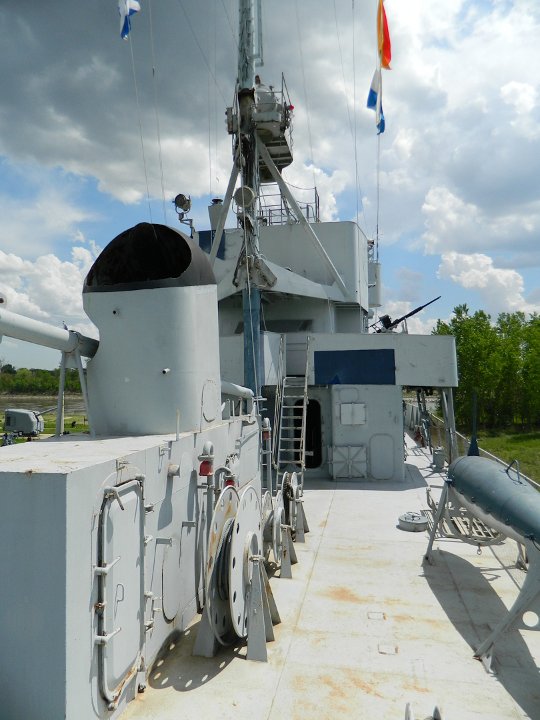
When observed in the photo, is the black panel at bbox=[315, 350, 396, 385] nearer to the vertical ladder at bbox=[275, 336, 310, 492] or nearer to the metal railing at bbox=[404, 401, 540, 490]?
the vertical ladder at bbox=[275, 336, 310, 492]

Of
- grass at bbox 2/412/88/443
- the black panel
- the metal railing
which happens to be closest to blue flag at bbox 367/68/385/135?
the black panel

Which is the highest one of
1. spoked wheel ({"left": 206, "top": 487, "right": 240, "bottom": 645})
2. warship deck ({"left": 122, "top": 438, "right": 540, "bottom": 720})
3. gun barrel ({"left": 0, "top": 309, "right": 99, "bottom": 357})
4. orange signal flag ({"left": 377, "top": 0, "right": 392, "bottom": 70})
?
orange signal flag ({"left": 377, "top": 0, "right": 392, "bottom": 70})

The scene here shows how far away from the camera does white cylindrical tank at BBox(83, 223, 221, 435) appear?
4949 mm

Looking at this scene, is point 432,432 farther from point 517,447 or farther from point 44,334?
point 517,447

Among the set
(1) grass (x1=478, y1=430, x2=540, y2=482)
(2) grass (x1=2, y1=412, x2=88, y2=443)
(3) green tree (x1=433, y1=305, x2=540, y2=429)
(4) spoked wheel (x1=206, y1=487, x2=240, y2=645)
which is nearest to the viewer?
(4) spoked wheel (x1=206, y1=487, x2=240, y2=645)

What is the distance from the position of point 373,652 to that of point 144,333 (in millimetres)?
3636

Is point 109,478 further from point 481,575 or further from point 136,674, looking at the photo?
point 481,575

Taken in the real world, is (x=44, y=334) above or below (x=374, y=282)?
below

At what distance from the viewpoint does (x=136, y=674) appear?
3.76 m

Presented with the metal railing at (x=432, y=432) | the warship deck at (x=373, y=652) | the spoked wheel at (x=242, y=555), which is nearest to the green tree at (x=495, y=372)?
the metal railing at (x=432, y=432)

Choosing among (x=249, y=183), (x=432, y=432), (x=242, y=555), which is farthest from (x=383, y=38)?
(x=432, y=432)

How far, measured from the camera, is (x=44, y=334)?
4145 mm

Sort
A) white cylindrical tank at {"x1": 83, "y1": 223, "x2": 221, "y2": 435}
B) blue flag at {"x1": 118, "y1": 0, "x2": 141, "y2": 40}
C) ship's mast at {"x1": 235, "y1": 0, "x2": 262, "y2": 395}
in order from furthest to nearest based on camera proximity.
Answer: ship's mast at {"x1": 235, "y1": 0, "x2": 262, "y2": 395}, blue flag at {"x1": 118, "y1": 0, "x2": 141, "y2": 40}, white cylindrical tank at {"x1": 83, "y1": 223, "x2": 221, "y2": 435}

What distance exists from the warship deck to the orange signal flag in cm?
1115
